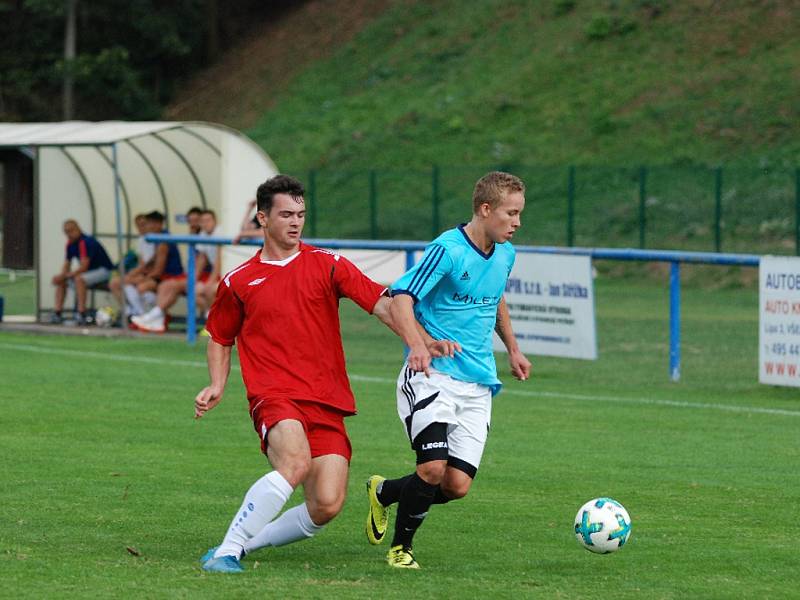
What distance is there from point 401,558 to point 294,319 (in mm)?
1162

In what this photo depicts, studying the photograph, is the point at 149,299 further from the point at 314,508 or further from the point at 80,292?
the point at 314,508

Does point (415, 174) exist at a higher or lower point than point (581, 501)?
higher

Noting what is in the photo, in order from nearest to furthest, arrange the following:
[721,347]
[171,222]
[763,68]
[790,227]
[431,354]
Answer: [431,354] → [721,347] → [171,222] → [790,227] → [763,68]

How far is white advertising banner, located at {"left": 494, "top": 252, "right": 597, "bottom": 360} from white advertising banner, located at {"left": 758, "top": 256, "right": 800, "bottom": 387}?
1.84m

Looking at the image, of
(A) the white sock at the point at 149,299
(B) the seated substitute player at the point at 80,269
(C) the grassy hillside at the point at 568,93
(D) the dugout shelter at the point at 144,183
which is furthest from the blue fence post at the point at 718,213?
(A) the white sock at the point at 149,299

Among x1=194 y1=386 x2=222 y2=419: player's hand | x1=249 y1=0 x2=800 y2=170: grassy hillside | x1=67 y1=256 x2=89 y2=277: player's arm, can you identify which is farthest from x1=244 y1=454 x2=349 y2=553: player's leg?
x1=249 y1=0 x2=800 y2=170: grassy hillside

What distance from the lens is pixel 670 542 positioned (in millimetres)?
Answer: 7480

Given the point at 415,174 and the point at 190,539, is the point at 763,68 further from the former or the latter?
the point at 190,539

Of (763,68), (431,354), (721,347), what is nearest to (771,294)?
(721,347)

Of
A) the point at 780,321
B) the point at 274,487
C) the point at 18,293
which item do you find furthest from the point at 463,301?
the point at 18,293

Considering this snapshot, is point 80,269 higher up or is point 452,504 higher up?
point 80,269

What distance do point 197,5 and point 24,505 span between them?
5434cm

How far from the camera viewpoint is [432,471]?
6.90 m

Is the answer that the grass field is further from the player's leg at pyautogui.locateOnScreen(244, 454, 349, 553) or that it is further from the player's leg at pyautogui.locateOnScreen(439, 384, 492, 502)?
the player's leg at pyautogui.locateOnScreen(439, 384, 492, 502)
